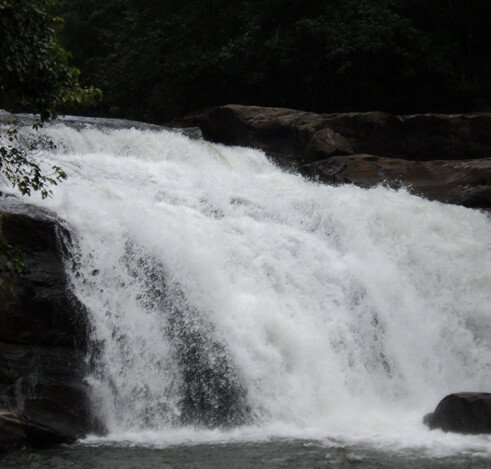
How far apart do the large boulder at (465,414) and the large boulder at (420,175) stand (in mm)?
7752

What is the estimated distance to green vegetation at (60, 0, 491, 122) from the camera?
2250 cm

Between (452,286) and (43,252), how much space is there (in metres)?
7.44

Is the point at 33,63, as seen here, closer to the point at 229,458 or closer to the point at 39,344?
the point at 39,344

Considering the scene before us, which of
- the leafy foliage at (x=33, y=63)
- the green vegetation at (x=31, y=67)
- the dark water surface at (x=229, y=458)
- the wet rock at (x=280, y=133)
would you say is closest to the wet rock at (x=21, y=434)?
the dark water surface at (x=229, y=458)

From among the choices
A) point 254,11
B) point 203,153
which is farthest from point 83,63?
point 203,153

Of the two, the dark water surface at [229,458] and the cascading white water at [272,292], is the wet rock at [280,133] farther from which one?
the dark water surface at [229,458]

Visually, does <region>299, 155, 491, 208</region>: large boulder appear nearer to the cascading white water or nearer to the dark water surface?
the cascading white water

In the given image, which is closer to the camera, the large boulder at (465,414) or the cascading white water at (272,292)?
the large boulder at (465,414)

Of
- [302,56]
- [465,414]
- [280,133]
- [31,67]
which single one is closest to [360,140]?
[280,133]

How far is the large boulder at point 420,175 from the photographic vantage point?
1591 centimetres

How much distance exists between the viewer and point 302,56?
76.1 ft

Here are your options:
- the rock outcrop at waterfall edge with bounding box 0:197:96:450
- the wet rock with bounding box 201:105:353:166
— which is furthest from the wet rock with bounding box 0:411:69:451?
the wet rock with bounding box 201:105:353:166

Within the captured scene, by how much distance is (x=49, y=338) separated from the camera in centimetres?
905

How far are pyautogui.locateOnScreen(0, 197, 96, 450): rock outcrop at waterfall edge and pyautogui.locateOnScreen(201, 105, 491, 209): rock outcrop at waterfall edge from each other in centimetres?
866
